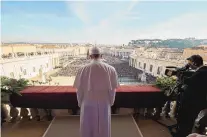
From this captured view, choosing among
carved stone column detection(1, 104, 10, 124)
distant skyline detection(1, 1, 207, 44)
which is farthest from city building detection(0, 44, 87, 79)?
carved stone column detection(1, 104, 10, 124)

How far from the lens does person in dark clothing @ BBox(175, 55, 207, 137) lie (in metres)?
2.50

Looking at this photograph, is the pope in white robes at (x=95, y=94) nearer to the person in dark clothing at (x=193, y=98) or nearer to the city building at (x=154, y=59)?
the person in dark clothing at (x=193, y=98)

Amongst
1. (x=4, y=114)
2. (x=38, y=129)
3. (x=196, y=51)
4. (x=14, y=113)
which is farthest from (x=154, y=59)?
(x=4, y=114)

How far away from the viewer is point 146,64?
160 inches

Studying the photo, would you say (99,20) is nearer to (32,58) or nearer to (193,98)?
(32,58)

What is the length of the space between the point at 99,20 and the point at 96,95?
70.6 inches

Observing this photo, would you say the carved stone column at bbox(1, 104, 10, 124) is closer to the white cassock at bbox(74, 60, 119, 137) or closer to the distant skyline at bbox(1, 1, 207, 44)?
the distant skyline at bbox(1, 1, 207, 44)

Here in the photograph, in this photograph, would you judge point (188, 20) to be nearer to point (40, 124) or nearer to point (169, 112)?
point (169, 112)

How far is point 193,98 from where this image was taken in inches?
102

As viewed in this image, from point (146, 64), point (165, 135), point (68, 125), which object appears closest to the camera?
point (165, 135)

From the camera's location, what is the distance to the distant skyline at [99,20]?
12.1ft

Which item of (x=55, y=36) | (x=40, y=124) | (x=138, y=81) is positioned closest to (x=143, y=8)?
(x=138, y=81)

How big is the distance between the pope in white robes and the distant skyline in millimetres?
1466

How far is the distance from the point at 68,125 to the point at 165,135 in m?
1.51
